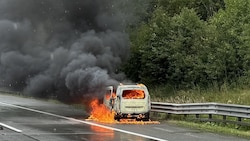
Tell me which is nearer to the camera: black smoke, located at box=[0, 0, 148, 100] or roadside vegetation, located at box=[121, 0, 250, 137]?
black smoke, located at box=[0, 0, 148, 100]

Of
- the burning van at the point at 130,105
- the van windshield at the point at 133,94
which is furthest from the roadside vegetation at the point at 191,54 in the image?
the burning van at the point at 130,105

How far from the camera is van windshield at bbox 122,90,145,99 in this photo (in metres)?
17.1

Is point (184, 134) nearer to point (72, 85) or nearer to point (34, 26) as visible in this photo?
point (72, 85)

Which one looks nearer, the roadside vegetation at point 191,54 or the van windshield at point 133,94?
the van windshield at point 133,94

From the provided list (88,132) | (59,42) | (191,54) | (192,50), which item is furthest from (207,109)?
(59,42)

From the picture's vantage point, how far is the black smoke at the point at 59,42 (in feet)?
77.1

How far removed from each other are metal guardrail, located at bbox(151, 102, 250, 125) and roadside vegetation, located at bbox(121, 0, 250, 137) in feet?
15.4

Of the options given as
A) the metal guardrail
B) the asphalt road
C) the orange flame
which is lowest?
the asphalt road

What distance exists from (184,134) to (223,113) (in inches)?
103

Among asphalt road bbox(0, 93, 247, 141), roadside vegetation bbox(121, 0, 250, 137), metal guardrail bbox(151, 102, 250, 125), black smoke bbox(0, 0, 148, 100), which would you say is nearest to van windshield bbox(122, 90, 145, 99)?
metal guardrail bbox(151, 102, 250, 125)

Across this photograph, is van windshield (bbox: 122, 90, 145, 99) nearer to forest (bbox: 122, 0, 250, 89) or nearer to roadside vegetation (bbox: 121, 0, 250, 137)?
roadside vegetation (bbox: 121, 0, 250, 137)

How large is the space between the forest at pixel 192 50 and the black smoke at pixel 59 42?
1.98 meters

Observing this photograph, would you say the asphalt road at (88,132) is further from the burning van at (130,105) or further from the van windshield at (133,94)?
the van windshield at (133,94)

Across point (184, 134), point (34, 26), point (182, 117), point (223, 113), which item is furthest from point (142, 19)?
point (184, 134)
